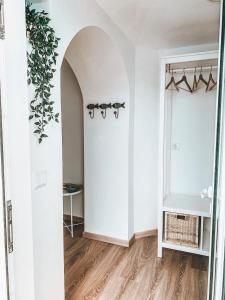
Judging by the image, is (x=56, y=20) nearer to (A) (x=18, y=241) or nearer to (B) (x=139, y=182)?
(A) (x=18, y=241)

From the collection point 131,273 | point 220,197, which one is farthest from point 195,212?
point 220,197

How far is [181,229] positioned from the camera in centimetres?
255

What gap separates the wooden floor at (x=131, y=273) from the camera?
2.10 m

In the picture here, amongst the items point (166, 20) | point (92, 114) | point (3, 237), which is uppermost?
point (166, 20)

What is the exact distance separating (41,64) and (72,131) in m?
2.08

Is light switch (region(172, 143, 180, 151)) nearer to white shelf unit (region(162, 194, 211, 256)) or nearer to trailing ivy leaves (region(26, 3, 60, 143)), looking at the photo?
white shelf unit (region(162, 194, 211, 256))

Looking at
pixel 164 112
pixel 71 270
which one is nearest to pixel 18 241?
pixel 71 270

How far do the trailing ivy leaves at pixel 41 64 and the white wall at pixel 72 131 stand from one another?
6.10 feet

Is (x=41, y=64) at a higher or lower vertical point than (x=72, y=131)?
higher

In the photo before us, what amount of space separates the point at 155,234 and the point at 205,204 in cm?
90

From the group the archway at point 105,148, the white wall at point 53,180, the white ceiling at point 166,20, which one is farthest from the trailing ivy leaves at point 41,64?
the archway at point 105,148

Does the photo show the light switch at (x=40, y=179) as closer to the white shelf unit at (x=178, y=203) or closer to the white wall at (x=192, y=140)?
the white shelf unit at (x=178, y=203)

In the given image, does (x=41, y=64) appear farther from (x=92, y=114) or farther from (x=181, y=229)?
(x=181, y=229)

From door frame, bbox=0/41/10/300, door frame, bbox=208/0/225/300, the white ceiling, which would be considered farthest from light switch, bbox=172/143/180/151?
door frame, bbox=0/41/10/300
